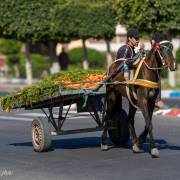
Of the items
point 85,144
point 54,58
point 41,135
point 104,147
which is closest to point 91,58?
point 54,58

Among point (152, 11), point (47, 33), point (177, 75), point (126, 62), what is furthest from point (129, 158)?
point (177, 75)

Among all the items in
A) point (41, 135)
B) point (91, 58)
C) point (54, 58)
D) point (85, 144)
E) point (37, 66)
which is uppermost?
A: point (41, 135)

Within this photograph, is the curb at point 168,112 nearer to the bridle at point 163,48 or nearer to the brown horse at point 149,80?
the brown horse at point 149,80

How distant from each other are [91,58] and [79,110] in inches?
1416

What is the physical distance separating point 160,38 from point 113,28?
2221cm

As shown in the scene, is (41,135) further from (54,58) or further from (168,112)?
(54,58)

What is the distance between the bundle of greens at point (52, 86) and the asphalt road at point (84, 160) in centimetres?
87

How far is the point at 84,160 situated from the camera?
12859mm

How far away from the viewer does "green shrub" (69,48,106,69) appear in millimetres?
49775

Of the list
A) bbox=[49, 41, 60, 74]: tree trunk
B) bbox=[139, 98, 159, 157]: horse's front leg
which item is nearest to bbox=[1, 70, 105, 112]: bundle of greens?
bbox=[139, 98, 159, 157]: horse's front leg

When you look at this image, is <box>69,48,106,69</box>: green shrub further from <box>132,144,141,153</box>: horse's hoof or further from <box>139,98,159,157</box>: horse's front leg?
<box>139,98,159,157</box>: horse's front leg

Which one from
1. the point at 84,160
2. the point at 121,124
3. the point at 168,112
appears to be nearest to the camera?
the point at 84,160

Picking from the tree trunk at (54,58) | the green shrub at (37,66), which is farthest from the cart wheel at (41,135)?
the green shrub at (37,66)

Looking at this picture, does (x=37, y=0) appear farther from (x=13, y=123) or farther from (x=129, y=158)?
(x=129, y=158)
